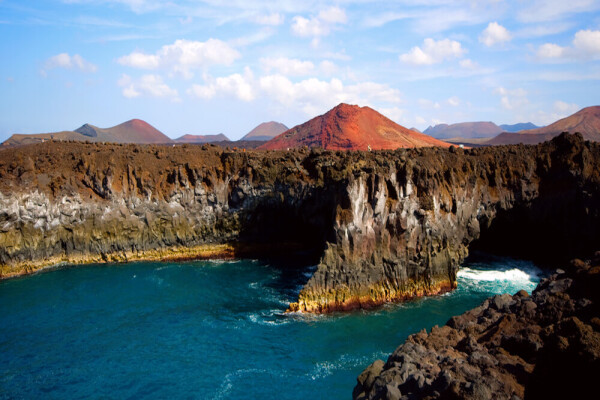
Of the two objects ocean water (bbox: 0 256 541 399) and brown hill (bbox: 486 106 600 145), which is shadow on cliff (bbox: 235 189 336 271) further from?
brown hill (bbox: 486 106 600 145)

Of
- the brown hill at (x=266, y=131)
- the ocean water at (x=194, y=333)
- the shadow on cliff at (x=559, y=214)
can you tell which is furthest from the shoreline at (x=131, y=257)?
the brown hill at (x=266, y=131)

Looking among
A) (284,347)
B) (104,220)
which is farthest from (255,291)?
(104,220)

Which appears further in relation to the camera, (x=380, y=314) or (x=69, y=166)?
(x=69, y=166)

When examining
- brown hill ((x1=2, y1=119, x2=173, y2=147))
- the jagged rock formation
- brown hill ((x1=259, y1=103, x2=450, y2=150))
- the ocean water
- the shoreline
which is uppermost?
brown hill ((x1=2, y1=119, x2=173, y2=147))

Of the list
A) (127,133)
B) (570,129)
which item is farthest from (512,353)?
(127,133)

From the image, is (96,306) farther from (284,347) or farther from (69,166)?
(69,166)

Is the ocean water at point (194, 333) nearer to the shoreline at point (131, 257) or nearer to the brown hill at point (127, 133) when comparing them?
the shoreline at point (131, 257)

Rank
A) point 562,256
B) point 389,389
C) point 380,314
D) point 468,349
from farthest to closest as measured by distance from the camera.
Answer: point 562,256
point 380,314
point 468,349
point 389,389

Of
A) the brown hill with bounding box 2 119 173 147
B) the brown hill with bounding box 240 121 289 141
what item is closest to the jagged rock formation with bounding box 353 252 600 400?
the brown hill with bounding box 2 119 173 147
